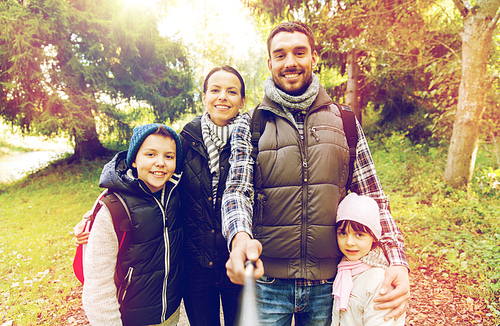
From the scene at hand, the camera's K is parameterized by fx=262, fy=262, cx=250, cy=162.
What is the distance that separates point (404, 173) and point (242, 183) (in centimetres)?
750

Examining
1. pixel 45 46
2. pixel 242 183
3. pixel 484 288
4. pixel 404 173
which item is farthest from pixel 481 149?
pixel 45 46

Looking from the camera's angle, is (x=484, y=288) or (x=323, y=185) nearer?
(x=323, y=185)

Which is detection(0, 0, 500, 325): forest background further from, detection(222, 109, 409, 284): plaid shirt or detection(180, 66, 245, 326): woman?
detection(180, 66, 245, 326): woman

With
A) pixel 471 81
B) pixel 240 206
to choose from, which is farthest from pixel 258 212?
pixel 471 81

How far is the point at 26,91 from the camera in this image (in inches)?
392

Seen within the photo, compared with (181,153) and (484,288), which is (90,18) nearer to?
(181,153)

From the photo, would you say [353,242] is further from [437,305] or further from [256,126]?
[437,305]

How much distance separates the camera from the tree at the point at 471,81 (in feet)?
15.3

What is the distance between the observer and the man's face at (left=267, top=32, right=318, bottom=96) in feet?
5.23

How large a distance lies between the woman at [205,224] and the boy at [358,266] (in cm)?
81

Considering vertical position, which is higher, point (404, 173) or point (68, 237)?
point (404, 173)

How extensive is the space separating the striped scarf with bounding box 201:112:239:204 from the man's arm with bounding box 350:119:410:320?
93 centimetres

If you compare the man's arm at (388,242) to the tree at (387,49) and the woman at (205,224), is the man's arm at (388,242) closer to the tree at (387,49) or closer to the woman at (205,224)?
the woman at (205,224)

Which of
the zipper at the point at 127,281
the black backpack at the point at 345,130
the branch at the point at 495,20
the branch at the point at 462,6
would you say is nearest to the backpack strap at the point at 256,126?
the black backpack at the point at 345,130
